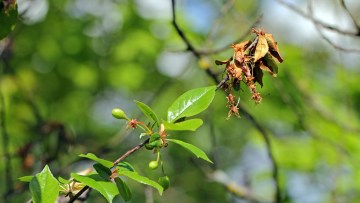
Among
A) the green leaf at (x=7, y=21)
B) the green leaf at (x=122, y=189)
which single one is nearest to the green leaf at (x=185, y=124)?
the green leaf at (x=122, y=189)

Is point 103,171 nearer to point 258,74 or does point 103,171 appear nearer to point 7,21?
point 258,74

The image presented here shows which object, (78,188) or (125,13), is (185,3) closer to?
(125,13)

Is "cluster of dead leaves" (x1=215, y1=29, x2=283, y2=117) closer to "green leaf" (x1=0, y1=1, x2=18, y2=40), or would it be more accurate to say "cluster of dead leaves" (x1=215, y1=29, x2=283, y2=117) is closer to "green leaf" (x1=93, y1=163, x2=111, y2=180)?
"green leaf" (x1=93, y1=163, x2=111, y2=180)

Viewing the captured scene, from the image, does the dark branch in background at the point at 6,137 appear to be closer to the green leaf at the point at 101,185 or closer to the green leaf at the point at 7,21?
the green leaf at the point at 7,21

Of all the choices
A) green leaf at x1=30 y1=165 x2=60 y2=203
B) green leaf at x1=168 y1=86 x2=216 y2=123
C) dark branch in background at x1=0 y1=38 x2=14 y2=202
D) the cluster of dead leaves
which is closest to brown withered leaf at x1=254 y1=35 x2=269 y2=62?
the cluster of dead leaves

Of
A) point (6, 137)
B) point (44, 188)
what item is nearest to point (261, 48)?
point (44, 188)

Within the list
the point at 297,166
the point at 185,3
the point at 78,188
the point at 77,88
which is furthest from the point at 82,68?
the point at 78,188

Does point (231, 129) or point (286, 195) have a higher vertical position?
point (231, 129)
